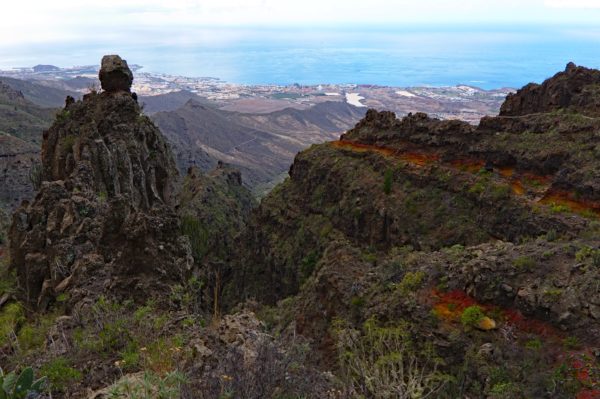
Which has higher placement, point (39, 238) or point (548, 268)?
point (548, 268)

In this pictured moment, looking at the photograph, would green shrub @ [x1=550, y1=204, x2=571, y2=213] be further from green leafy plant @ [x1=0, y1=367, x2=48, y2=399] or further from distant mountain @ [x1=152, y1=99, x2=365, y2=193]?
distant mountain @ [x1=152, y1=99, x2=365, y2=193]

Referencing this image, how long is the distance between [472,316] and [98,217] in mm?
15779

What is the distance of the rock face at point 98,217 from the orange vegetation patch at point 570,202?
18323 millimetres

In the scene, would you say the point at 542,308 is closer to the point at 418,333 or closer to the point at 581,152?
the point at 418,333

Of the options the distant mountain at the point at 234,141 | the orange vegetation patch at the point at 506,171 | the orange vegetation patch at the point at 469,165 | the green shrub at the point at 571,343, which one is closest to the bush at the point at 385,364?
the green shrub at the point at 571,343

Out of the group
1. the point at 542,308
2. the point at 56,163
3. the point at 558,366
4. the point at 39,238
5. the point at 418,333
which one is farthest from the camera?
the point at 56,163

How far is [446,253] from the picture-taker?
18.3m

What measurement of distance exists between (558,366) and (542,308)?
1824mm

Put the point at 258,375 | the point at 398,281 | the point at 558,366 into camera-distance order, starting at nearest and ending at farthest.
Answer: the point at 258,375 < the point at 558,366 < the point at 398,281

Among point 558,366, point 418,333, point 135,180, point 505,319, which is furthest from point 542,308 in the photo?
point 135,180

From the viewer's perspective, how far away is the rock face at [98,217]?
15992 millimetres

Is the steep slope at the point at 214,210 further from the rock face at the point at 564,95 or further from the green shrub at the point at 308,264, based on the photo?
the rock face at the point at 564,95

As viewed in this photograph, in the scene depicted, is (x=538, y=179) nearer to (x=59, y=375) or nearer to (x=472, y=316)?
(x=472, y=316)

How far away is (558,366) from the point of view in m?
10.8
